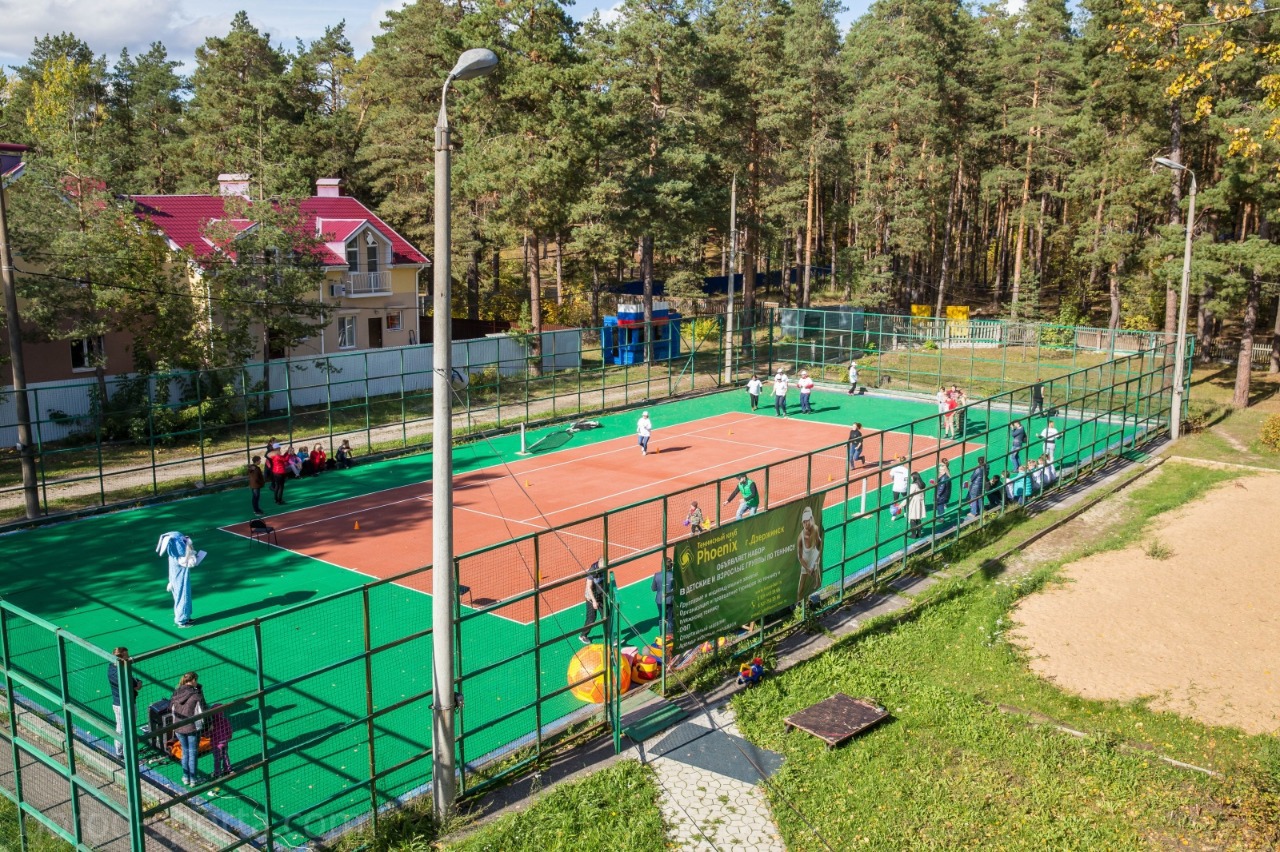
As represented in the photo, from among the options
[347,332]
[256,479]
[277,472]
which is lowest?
[277,472]

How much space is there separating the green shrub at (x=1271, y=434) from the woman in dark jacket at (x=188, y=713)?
3075 centimetres

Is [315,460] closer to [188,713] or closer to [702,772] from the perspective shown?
[188,713]

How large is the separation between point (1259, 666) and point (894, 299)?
55.9 metres

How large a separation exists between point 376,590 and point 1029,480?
15164 millimetres

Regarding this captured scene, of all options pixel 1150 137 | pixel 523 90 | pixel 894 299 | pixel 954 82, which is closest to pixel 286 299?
pixel 523 90

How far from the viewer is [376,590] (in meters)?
18.4

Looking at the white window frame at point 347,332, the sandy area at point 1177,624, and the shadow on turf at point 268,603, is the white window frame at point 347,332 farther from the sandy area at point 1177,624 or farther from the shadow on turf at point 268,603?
the sandy area at point 1177,624

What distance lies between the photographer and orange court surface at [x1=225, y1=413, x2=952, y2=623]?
63.2 feet

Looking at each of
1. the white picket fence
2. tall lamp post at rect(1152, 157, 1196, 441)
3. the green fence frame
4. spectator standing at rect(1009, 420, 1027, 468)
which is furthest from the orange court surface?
tall lamp post at rect(1152, 157, 1196, 441)

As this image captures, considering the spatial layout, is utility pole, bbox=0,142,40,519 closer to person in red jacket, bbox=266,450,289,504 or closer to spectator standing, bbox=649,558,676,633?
person in red jacket, bbox=266,450,289,504

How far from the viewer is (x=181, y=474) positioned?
27719mm

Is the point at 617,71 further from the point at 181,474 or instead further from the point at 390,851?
the point at 390,851

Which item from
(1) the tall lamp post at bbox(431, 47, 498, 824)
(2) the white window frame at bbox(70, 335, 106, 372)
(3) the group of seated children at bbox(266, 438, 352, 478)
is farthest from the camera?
(2) the white window frame at bbox(70, 335, 106, 372)

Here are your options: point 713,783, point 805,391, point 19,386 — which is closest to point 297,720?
point 713,783
